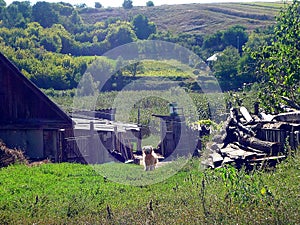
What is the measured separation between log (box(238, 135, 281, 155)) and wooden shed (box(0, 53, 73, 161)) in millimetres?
9449

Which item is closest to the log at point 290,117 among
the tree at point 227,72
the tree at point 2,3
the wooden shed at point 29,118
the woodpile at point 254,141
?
the woodpile at point 254,141

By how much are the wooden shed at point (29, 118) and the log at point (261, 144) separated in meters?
9.45

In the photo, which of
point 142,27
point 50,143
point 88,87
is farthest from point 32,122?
point 142,27

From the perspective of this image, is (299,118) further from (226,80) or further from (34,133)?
(226,80)

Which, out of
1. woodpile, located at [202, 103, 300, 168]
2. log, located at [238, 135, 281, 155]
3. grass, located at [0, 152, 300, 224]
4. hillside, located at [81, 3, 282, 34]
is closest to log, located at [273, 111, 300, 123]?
woodpile, located at [202, 103, 300, 168]

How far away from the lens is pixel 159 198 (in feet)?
38.3

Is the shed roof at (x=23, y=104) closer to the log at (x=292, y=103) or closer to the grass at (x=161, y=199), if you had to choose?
the grass at (x=161, y=199)

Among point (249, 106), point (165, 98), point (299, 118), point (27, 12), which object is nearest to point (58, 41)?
point (27, 12)

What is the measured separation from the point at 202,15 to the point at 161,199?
14745 cm

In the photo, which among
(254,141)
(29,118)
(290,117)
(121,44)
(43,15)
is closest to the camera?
(254,141)

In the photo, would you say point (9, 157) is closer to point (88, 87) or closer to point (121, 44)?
point (88, 87)

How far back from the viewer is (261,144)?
1549cm

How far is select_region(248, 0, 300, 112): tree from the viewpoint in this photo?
20927mm

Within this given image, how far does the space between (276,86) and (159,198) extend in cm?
1307
